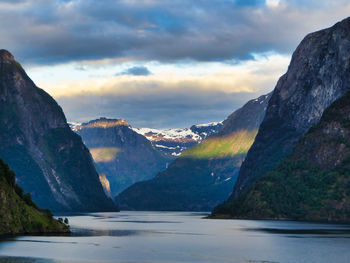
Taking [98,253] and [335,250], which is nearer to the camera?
[98,253]

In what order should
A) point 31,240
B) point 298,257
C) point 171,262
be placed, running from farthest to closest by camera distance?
point 31,240, point 298,257, point 171,262

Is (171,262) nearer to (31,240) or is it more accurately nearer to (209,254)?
(209,254)

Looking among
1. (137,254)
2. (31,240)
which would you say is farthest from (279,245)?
(31,240)

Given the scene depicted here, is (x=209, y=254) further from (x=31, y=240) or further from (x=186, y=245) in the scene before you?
(x=31, y=240)

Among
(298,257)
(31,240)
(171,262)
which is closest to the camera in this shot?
(171,262)

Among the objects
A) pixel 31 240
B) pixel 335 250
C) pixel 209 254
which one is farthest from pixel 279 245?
pixel 31 240

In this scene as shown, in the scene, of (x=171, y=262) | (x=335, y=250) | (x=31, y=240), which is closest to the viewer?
(x=171, y=262)

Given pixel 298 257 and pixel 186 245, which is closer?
pixel 298 257

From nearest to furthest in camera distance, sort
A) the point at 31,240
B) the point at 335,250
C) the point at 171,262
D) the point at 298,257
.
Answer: the point at 171,262
the point at 298,257
the point at 335,250
the point at 31,240
